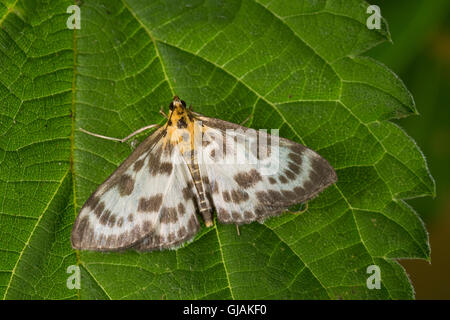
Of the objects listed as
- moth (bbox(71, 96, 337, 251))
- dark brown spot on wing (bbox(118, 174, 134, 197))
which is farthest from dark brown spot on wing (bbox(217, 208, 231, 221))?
dark brown spot on wing (bbox(118, 174, 134, 197))

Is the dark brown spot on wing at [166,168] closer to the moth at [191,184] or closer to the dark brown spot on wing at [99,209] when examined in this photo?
the moth at [191,184]

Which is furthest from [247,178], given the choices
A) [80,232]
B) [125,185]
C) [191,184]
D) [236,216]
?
[80,232]

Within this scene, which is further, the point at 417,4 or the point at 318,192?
the point at 417,4

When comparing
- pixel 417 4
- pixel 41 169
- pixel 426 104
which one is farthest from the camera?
pixel 426 104

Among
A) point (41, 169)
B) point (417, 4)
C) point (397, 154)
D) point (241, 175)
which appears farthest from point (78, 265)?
point (417, 4)

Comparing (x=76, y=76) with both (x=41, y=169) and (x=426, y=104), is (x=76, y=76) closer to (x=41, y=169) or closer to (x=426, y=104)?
(x=41, y=169)

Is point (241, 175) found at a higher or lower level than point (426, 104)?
lower

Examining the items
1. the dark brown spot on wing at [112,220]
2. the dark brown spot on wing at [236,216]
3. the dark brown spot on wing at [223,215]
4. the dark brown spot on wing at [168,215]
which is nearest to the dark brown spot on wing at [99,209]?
the dark brown spot on wing at [112,220]
